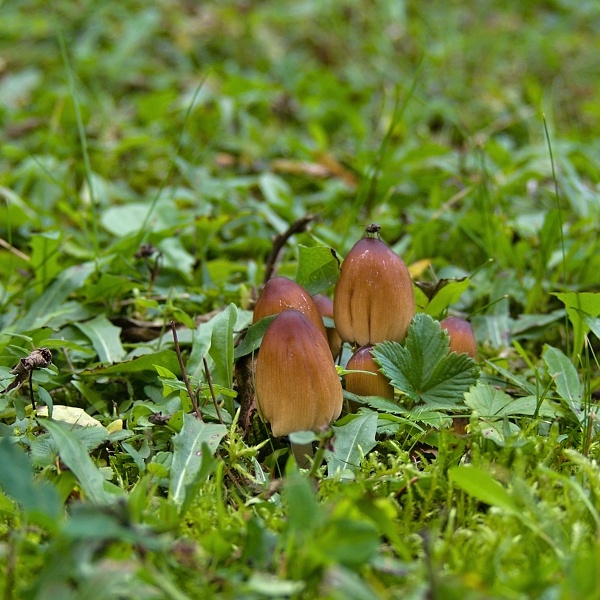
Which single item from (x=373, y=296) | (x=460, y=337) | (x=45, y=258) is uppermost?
(x=373, y=296)

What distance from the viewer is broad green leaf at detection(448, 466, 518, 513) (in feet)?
4.18

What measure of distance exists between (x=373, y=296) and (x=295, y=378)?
0.31 metres

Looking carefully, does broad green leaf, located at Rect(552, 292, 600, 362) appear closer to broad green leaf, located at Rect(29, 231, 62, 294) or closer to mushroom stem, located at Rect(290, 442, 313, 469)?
mushroom stem, located at Rect(290, 442, 313, 469)

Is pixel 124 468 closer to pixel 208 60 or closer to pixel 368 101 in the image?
pixel 368 101

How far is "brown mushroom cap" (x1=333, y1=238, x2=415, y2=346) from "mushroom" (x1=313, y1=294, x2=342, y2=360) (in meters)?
0.11

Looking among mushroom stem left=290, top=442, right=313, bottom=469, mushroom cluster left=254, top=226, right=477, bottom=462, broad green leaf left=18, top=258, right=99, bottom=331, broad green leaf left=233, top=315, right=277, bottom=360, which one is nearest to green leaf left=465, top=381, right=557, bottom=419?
mushroom cluster left=254, top=226, right=477, bottom=462

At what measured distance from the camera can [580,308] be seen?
69.7 inches

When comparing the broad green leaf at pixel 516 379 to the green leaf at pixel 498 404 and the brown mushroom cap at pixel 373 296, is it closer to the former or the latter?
the green leaf at pixel 498 404

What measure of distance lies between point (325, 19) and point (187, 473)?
13.9 ft

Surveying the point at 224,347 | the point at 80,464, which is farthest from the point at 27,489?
the point at 224,347

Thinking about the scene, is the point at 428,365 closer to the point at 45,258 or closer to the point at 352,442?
the point at 352,442

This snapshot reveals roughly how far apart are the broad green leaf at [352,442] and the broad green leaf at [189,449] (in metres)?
0.22

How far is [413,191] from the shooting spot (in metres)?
3.01

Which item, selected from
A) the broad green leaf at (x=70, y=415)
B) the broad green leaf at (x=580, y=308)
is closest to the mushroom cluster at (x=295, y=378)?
the broad green leaf at (x=70, y=415)
